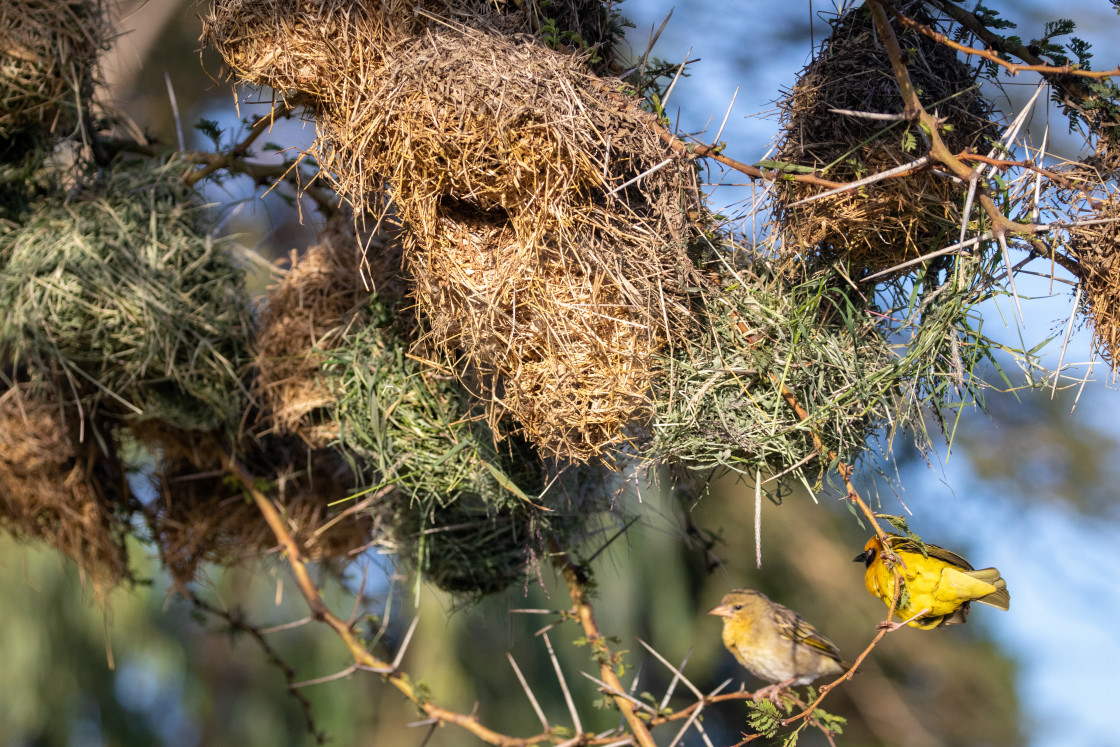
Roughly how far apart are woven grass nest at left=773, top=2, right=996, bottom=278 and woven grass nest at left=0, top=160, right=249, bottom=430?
1.45 metres

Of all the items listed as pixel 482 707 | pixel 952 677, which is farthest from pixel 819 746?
pixel 482 707

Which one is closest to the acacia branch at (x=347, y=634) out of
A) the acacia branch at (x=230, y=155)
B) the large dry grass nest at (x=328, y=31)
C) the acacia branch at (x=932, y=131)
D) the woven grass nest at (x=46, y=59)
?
the acacia branch at (x=230, y=155)

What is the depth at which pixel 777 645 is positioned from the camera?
1.83 m

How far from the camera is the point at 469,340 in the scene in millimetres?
1502

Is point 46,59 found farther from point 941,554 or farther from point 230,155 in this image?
point 941,554

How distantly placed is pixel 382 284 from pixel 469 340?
51cm

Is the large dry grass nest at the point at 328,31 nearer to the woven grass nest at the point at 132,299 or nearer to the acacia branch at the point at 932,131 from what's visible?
the acacia branch at the point at 932,131

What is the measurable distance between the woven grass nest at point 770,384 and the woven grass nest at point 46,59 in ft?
5.59

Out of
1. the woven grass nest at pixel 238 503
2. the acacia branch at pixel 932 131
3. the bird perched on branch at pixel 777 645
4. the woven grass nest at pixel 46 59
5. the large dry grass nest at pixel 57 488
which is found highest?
the acacia branch at pixel 932 131

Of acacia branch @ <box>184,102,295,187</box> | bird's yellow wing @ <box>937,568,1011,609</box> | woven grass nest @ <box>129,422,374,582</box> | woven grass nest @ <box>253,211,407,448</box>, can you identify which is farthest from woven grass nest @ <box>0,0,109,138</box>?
bird's yellow wing @ <box>937,568,1011,609</box>

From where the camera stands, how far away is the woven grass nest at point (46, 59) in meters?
1.96

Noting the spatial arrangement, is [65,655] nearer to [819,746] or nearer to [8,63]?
[8,63]

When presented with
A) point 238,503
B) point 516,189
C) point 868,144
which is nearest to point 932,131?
point 868,144

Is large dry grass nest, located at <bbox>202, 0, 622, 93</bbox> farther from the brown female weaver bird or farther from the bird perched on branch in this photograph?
the bird perched on branch
